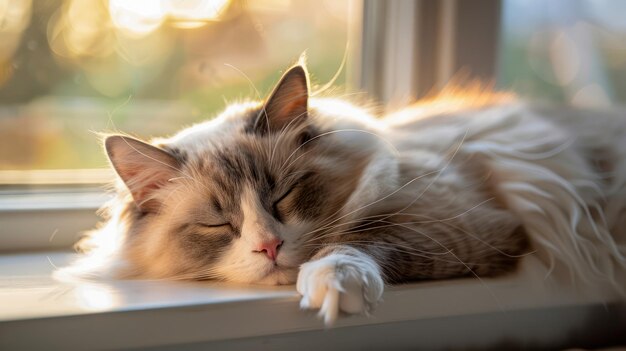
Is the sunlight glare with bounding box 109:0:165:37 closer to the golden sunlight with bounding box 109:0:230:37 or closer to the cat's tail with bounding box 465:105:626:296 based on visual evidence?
the golden sunlight with bounding box 109:0:230:37

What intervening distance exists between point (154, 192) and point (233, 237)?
0.21m

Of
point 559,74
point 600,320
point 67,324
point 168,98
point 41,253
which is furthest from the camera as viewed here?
point 559,74

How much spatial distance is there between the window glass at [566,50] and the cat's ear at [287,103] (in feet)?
2.87

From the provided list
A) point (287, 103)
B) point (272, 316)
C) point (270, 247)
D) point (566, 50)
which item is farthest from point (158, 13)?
point (566, 50)

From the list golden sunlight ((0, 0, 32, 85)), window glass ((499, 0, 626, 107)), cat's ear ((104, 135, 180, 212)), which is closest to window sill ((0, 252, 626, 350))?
cat's ear ((104, 135, 180, 212))

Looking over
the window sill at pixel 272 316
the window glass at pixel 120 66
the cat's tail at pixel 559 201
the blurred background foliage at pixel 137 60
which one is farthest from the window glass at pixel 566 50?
the window sill at pixel 272 316

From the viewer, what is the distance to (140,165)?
122 cm

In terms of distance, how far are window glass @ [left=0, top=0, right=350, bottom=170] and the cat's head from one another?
19 centimetres

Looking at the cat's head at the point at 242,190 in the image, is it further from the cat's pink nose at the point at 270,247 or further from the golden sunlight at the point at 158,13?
the golden sunlight at the point at 158,13

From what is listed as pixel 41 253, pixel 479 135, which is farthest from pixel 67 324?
pixel 479 135

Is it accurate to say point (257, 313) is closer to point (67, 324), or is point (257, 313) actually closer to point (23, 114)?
point (67, 324)

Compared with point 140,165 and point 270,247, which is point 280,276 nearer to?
point 270,247

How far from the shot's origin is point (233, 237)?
3.85 ft

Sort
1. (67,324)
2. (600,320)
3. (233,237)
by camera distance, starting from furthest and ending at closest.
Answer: (600,320) → (233,237) → (67,324)
